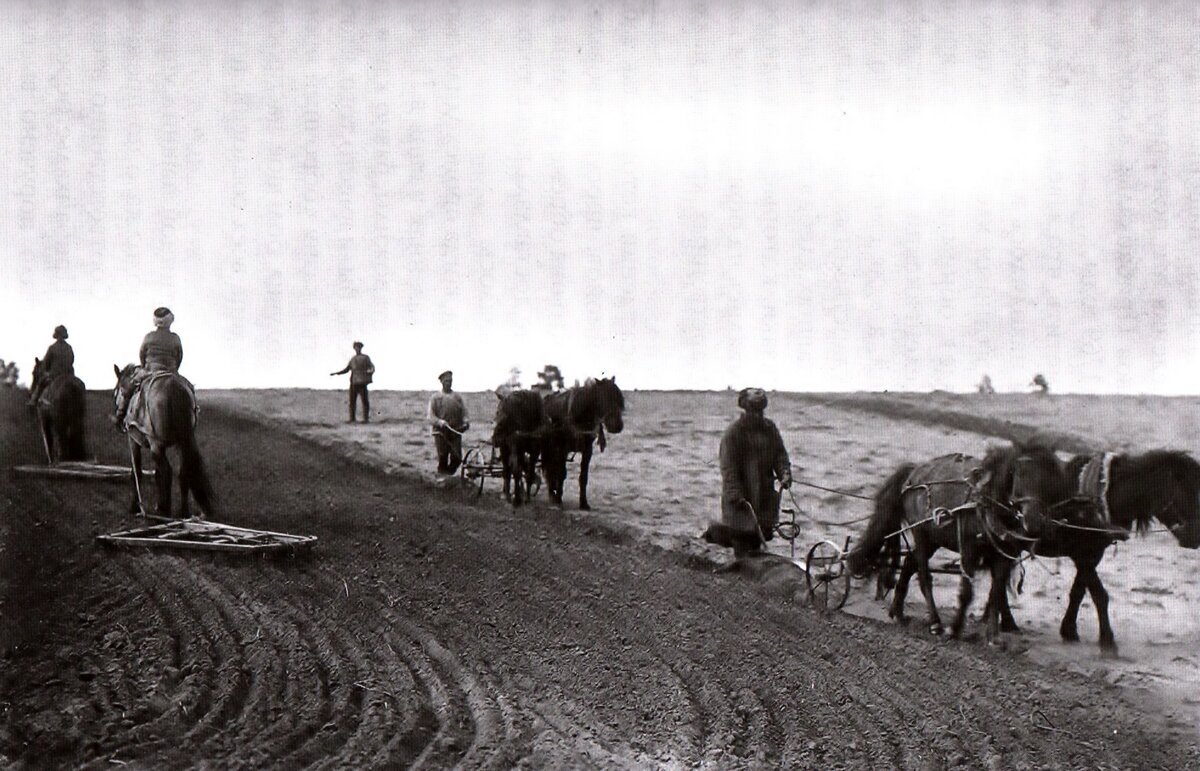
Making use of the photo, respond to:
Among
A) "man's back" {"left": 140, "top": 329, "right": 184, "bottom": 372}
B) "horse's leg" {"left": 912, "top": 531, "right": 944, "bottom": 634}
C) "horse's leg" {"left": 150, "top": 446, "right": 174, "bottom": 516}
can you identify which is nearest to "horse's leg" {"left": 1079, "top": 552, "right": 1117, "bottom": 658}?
"horse's leg" {"left": 912, "top": 531, "right": 944, "bottom": 634}

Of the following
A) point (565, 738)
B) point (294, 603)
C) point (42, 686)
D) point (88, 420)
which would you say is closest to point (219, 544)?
point (294, 603)

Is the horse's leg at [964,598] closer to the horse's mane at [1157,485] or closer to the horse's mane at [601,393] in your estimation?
the horse's mane at [1157,485]

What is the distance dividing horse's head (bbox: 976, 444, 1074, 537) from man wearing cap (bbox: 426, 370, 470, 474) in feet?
32.5

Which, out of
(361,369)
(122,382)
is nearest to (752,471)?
(122,382)

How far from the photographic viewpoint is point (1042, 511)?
8852mm

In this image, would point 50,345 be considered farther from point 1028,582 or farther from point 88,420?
point 1028,582

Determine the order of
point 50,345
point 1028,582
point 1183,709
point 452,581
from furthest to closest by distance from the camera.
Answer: point 50,345, point 1028,582, point 452,581, point 1183,709

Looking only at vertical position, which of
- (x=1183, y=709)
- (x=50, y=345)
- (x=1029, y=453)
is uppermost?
(x=50, y=345)

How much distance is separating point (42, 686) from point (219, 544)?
331cm

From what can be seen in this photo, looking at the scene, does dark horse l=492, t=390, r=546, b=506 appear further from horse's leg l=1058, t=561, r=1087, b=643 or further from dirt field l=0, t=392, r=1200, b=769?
horse's leg l=1058, t=561, r=1087, b=643

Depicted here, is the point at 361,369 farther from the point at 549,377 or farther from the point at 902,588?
the point at 902,588

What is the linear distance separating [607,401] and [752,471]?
4.47m

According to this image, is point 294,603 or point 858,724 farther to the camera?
point 294,603

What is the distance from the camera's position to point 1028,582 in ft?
39.2
